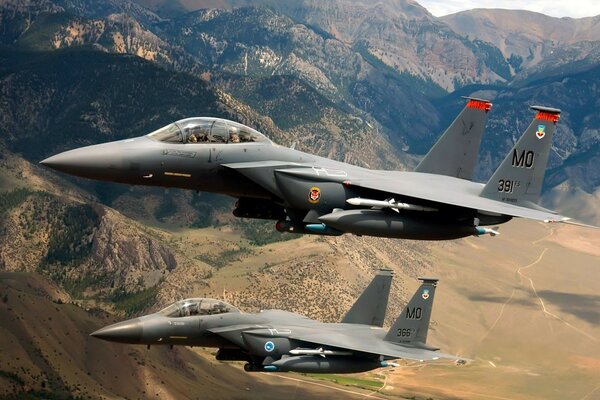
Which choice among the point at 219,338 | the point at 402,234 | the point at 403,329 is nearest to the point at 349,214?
the point at 402,234

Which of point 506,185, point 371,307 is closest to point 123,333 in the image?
point 371,307

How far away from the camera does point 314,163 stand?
210ft

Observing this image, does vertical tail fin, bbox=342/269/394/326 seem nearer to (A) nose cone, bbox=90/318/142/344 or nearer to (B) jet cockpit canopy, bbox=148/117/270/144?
(A) nose cone, bbox=90/318/142/344

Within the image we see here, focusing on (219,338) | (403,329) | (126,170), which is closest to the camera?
(126,170)

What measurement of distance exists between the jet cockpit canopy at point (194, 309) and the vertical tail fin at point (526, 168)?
33.3m

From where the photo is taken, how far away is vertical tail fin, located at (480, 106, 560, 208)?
67.4 metres

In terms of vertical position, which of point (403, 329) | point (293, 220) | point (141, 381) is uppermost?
point (293, 220)

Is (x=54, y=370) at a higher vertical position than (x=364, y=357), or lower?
lower

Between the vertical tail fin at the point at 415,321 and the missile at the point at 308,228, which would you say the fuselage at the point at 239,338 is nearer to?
the vertical tail fin at the point at 415,321

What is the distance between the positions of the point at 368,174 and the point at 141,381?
453ft

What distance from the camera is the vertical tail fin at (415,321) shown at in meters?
114

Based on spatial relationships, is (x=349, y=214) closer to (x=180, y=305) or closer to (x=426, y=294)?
(x=180, y=305)

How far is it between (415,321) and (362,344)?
60.7 ft

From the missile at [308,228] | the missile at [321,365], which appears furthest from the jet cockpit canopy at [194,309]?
the missile at [308,228]
